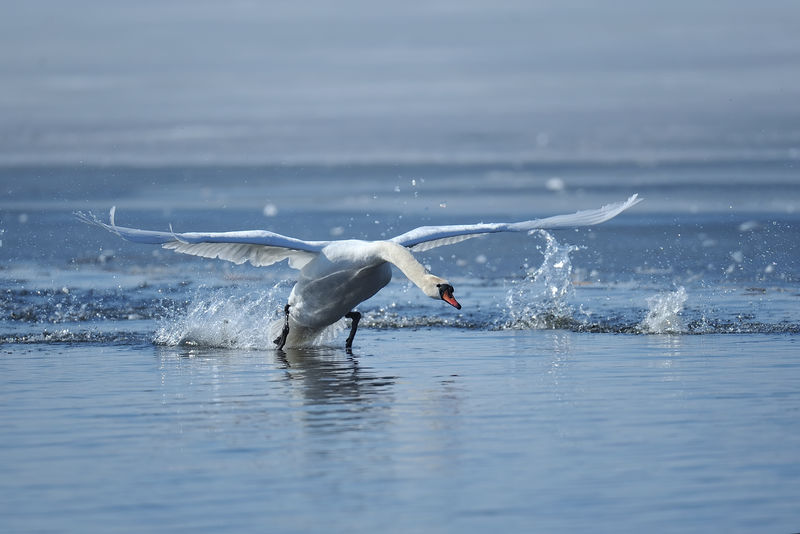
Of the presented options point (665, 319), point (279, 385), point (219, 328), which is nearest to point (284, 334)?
point (219, 328)

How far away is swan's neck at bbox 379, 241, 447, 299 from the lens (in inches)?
467

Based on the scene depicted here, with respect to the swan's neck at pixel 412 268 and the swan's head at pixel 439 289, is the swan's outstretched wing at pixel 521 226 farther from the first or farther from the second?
the swan's head at pixel 439 289

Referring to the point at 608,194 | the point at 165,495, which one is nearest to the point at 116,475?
Result: the point at 165,495

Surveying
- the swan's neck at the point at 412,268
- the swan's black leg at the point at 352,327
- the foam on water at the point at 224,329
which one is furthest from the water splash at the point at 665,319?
the swan's neck at the point at 412,268

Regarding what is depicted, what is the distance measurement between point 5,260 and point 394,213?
13.5 m

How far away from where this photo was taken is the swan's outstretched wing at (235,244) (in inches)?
560

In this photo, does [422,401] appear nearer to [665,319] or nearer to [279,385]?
[279,385]

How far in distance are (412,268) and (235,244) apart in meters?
3.28

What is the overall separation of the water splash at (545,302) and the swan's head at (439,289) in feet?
14.7

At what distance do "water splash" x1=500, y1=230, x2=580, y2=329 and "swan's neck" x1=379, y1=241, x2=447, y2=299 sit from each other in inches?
132

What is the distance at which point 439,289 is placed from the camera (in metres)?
11.8

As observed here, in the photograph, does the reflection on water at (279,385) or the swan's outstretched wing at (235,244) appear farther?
the swan's outstretched wing at (235,244)

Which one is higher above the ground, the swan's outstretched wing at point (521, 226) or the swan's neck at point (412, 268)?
the swan's outstretched wing at point (521, 226)

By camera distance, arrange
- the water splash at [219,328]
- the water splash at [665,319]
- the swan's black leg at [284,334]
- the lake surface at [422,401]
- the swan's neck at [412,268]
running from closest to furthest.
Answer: the lake surface at [422,401]
the swan's neck at [412,268]
the swan's black leg at [284,334]
the water splash at [665,319]
the water splash at [219,328]
